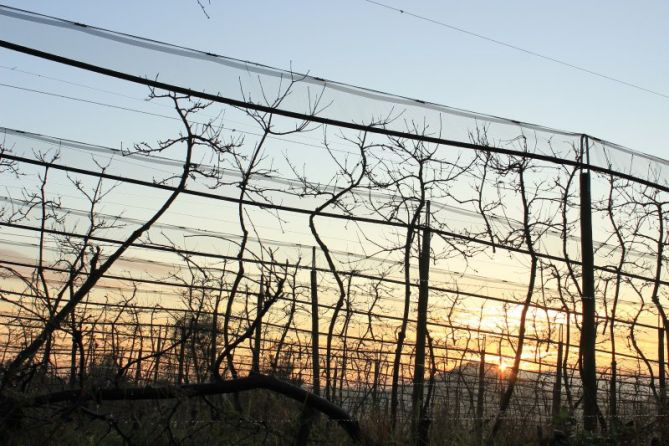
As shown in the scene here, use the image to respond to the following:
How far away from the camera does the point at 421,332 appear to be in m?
5.68

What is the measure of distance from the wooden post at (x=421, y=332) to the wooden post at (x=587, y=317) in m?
1.18

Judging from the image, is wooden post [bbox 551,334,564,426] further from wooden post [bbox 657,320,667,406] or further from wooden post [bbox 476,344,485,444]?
wooden post [bbox 657,320,667,406]

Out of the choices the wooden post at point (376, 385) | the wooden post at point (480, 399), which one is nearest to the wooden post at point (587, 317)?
the wooden post at point (480, 399)

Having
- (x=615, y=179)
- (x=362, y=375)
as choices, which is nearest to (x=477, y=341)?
(x=362, y=375)

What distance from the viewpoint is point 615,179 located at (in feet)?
25.7

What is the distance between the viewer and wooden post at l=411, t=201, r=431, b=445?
4930 mm

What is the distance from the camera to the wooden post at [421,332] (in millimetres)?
4930

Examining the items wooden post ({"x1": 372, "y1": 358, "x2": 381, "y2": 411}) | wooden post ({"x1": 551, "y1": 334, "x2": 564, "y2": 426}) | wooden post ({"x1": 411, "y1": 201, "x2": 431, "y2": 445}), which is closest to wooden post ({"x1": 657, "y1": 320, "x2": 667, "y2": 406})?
wooden post ({"x1": 551, "y1": 334, "x2": 564, "y2": 426})

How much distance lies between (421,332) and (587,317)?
4.13 ft

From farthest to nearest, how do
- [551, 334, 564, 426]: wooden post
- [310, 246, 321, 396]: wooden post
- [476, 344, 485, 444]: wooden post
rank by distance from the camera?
[551, 334, 564, 426]: wooden post < [310, 246, 321, 396]: wooden post < [476, 344, 485, 444]: wooden post

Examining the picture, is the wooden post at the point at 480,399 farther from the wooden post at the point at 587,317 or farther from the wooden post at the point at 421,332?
the wooden post at the point at 587,317

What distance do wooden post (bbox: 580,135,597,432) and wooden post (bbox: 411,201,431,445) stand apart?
46.6 inches

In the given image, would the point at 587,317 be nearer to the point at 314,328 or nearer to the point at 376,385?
the point at 376,385

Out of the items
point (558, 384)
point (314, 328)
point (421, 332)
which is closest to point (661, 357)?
point (558, 384)
